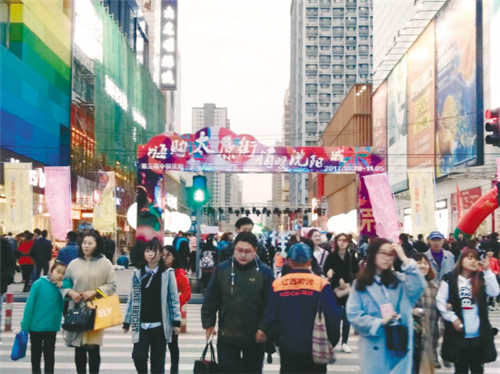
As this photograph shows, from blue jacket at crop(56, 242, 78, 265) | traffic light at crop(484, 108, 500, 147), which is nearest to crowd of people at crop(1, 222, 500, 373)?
blue jacket at crop(56, 242, 78, 265)

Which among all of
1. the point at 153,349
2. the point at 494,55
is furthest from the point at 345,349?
the point at 494,55

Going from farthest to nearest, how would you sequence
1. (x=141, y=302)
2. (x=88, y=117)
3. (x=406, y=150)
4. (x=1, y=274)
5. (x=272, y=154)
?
1. (x=88, y=117)
2. (x=406, y=150)
3. (x=272, y=154)
4. (x=1, y=274)
5. (x=141, y=302)

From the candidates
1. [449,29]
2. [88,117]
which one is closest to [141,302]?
[449,29]

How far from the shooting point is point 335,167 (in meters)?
26.5

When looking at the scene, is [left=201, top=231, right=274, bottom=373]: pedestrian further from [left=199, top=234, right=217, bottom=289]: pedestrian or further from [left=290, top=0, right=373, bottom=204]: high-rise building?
[left=290, top=0, right=373, bottom=204]: high-rise building

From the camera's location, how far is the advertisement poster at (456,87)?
30.9 metres

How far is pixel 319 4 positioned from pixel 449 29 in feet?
383

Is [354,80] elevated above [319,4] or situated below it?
below

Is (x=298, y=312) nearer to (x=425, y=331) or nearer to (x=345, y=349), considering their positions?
(x=425, y=331)

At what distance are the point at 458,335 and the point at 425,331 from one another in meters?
0.40

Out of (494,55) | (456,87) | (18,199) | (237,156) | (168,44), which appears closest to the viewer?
(18,199)

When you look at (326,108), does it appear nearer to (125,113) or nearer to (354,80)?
(354,80)

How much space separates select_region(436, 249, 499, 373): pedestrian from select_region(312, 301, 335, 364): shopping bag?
5.17 ft

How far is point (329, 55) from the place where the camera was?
5763 inches
